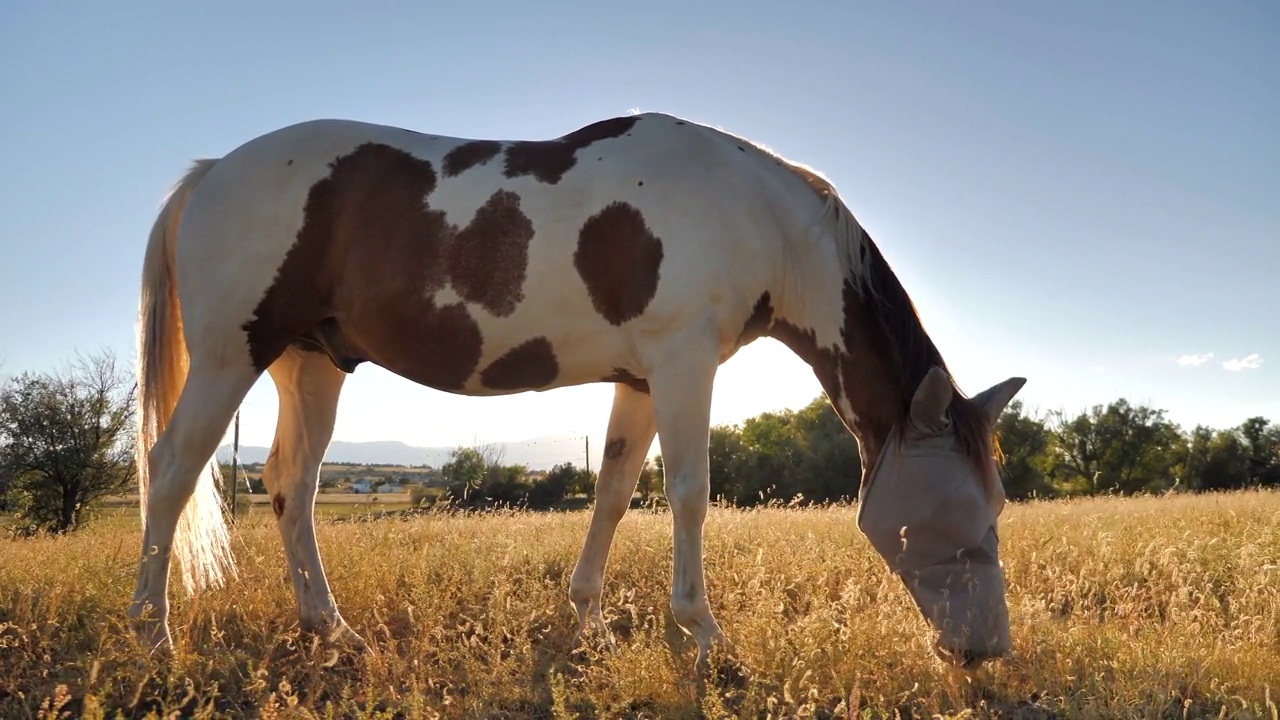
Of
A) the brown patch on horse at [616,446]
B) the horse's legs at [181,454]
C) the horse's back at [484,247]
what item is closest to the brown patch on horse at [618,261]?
the horse's back at [484,247]

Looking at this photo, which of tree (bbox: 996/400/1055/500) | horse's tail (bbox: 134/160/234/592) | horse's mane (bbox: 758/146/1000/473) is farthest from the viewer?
tree (bbox: 996/400/1055/500)

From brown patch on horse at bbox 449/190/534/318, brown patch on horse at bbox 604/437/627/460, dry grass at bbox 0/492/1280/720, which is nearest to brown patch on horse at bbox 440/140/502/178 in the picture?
brown patch on horse at bbox 449/190/534/318

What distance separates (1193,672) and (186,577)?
442cm

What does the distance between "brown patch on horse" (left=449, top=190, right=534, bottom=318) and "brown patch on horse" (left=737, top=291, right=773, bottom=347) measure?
3.44 ft

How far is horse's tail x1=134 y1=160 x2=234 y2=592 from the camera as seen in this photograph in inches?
152

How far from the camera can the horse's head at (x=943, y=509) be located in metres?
3.16

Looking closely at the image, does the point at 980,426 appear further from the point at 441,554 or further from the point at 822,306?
the point at 441,554

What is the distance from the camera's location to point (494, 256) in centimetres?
350

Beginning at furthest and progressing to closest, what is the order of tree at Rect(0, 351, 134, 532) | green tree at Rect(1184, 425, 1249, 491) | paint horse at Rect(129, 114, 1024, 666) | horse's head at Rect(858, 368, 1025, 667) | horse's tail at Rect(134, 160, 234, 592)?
1. green tree at Rect(1184, 425, 1249, 491)
2. tree at Rect(0, 351, 134, 532)
3. horse's tail at Rect(134, 160, 234, 592)
4. paint horse at Rect(129, 114, 1024, 666)
5. horse's head at Rect(858, 368, 1025, 667)

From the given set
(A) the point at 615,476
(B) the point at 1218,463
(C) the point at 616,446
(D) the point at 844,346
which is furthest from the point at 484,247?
(B) the point at 1218,463

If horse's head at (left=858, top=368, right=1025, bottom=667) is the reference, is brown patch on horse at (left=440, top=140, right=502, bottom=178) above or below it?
above

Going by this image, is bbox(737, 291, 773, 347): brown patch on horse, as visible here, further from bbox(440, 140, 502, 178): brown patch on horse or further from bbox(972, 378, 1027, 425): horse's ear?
bbox(440, 140, 502, 178): brown patch on horse

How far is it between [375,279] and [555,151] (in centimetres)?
105

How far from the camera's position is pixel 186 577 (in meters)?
3.84
